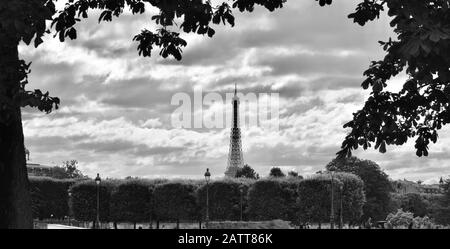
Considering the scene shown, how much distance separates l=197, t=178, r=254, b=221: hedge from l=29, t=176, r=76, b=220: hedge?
18.4 metres

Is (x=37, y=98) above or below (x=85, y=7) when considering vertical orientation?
below

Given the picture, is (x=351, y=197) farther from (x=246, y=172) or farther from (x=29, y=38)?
(x=29, y=38)

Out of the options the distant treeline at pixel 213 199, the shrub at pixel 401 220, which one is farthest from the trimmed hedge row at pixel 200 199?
the shrub at pixel 401 220

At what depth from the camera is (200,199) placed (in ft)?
280

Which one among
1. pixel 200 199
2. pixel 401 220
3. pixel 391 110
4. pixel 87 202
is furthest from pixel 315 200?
pixel 391 110

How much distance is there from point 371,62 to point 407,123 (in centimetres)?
178

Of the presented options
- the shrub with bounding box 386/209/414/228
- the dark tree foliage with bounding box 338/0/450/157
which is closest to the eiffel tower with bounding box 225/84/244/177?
the shrub with bounding box 386/209/414/228

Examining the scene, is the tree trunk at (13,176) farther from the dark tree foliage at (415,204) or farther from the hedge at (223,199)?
the dark tree foliage at (415,204)

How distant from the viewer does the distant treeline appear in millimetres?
81375

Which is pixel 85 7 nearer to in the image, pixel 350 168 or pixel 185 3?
pixel 185 3

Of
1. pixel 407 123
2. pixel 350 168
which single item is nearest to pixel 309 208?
pixel 350 168

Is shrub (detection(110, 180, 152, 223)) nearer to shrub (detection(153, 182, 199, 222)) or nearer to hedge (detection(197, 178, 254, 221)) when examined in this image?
shrub (detection(153, 182, 199, 222))

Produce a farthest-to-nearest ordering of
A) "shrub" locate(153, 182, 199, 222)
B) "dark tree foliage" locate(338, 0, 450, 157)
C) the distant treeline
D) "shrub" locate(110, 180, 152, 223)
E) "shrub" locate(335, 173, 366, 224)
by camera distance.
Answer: "shrub" locate(153, 182, 199, 222) < "shrub" locate(110, 180, 152, 223) < "shrub" locate(335, 173, 366, 224) < the distant treeline < "dark tree foliage" locate(338, 0, 450, 157)

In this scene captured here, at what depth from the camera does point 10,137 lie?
13.0m
